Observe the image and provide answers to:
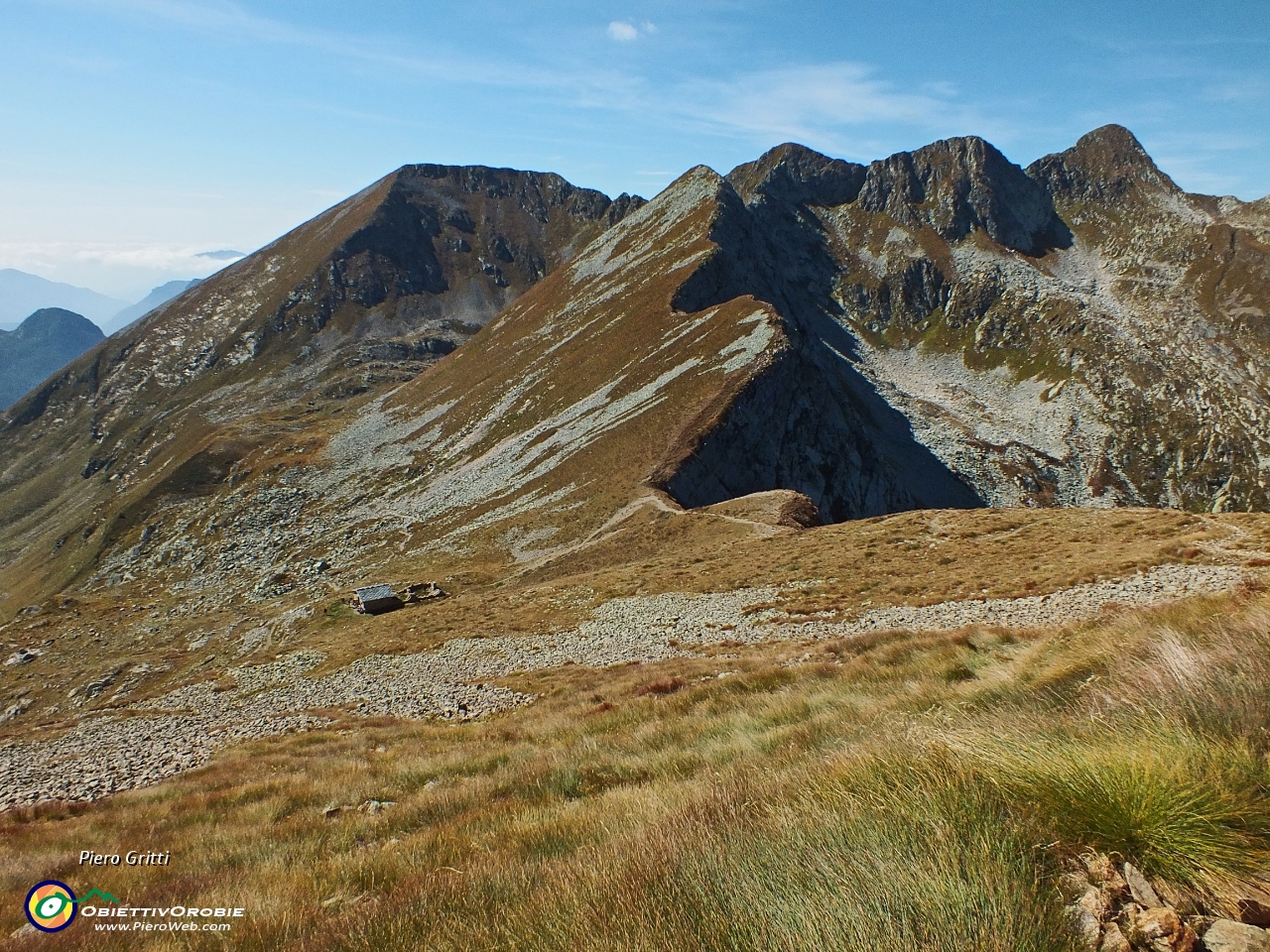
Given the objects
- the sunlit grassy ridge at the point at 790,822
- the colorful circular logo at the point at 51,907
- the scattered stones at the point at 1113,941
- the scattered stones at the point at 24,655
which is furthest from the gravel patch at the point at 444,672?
the scattered stones at the point at 24,655

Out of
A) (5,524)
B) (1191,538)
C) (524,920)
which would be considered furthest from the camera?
(5,524)

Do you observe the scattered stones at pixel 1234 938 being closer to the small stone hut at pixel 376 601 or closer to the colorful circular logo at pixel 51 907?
the colorful circular logo at pixel 51 907

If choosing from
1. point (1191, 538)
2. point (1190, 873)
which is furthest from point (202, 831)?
point (1191, 538)

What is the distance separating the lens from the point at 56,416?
189 metres

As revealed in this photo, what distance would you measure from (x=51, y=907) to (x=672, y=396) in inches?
2241

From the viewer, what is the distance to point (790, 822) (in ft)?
15.1

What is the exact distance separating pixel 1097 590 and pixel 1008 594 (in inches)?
89.2

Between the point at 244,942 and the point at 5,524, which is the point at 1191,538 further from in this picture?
the point at 5,524

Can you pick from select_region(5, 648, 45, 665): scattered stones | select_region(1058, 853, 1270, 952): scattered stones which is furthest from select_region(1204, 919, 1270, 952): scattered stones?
select_region(5, 648, 45, 665): scattered stones

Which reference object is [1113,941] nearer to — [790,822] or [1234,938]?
[1234,938]

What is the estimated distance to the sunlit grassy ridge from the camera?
365 cm

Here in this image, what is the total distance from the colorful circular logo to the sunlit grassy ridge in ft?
1.07

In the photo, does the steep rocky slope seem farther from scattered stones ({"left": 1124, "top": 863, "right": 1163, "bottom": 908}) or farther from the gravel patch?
scattered stones ({"left": 1124, "top": 863, "right": 1163, "bottom": 908})

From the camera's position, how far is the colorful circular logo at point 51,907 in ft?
19.1
